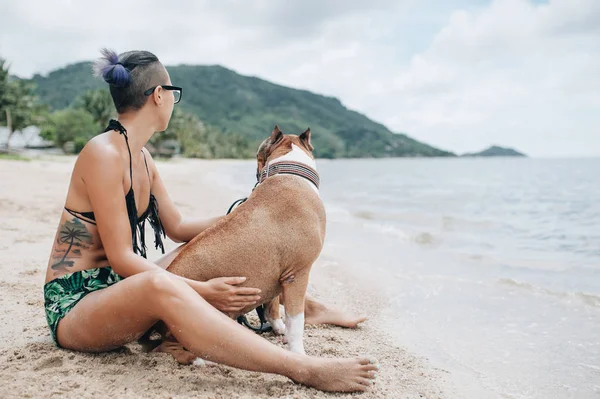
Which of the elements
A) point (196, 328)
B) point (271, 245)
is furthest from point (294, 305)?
point (196, 328)

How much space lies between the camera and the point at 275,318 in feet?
12.7

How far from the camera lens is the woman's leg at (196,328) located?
262cm

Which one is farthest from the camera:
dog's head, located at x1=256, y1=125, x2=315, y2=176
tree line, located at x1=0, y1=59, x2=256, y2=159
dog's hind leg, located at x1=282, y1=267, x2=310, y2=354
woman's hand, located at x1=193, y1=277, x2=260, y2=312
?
tree line, located at x1=0, y1=59, x2=256, y2=159

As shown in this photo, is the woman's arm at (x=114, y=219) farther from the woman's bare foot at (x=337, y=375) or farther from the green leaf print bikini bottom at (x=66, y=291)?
the woman's bare foot at (x=337, y=375)

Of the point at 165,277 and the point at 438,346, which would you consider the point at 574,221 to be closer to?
the point at 438,346

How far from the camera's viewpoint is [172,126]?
71.0m

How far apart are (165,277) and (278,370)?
81 centimetres

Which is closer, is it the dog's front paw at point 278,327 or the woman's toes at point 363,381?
the woman's toes at point 363,381

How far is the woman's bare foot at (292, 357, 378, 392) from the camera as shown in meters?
2.76

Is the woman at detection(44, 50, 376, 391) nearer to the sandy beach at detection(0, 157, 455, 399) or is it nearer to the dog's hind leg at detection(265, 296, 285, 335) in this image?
the sandy beach at detection(0, 157, 455, 399)

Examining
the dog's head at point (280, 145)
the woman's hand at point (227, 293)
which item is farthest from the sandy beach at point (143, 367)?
the dog's head at point (280, 145)

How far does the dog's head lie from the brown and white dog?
0.81 feet

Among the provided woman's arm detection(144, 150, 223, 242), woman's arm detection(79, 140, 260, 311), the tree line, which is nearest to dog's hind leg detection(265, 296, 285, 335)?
woman's arm detection(144, 150, 223, 242)

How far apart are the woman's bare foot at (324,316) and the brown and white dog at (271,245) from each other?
107cm
